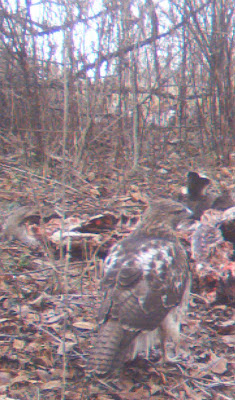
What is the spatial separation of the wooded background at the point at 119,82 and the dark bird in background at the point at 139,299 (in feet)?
12.4

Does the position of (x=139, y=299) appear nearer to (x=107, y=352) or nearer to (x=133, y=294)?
(x=133, y=294)

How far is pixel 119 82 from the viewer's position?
8844 millimetres

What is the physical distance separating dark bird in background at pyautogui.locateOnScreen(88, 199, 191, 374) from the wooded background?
378cm

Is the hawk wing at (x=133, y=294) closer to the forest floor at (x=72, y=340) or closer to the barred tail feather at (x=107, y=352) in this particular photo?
the barred tail feather at (x=107, y=352)

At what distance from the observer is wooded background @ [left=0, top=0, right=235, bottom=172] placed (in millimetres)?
8414

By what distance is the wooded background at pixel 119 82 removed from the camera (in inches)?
331

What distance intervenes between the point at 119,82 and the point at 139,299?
5.54 m

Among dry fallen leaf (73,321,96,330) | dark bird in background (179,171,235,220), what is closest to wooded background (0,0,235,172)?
dark bird in background (179,171,235,220)

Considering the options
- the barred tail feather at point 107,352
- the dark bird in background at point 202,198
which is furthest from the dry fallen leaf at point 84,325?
the dark bird in background at point 202,198

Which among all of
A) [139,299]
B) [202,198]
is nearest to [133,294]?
[139,299]

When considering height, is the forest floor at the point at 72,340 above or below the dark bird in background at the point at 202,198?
below

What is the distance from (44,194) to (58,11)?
9.46 feet

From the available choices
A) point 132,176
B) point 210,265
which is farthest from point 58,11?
point 210,265

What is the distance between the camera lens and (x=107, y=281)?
13.3 feet
